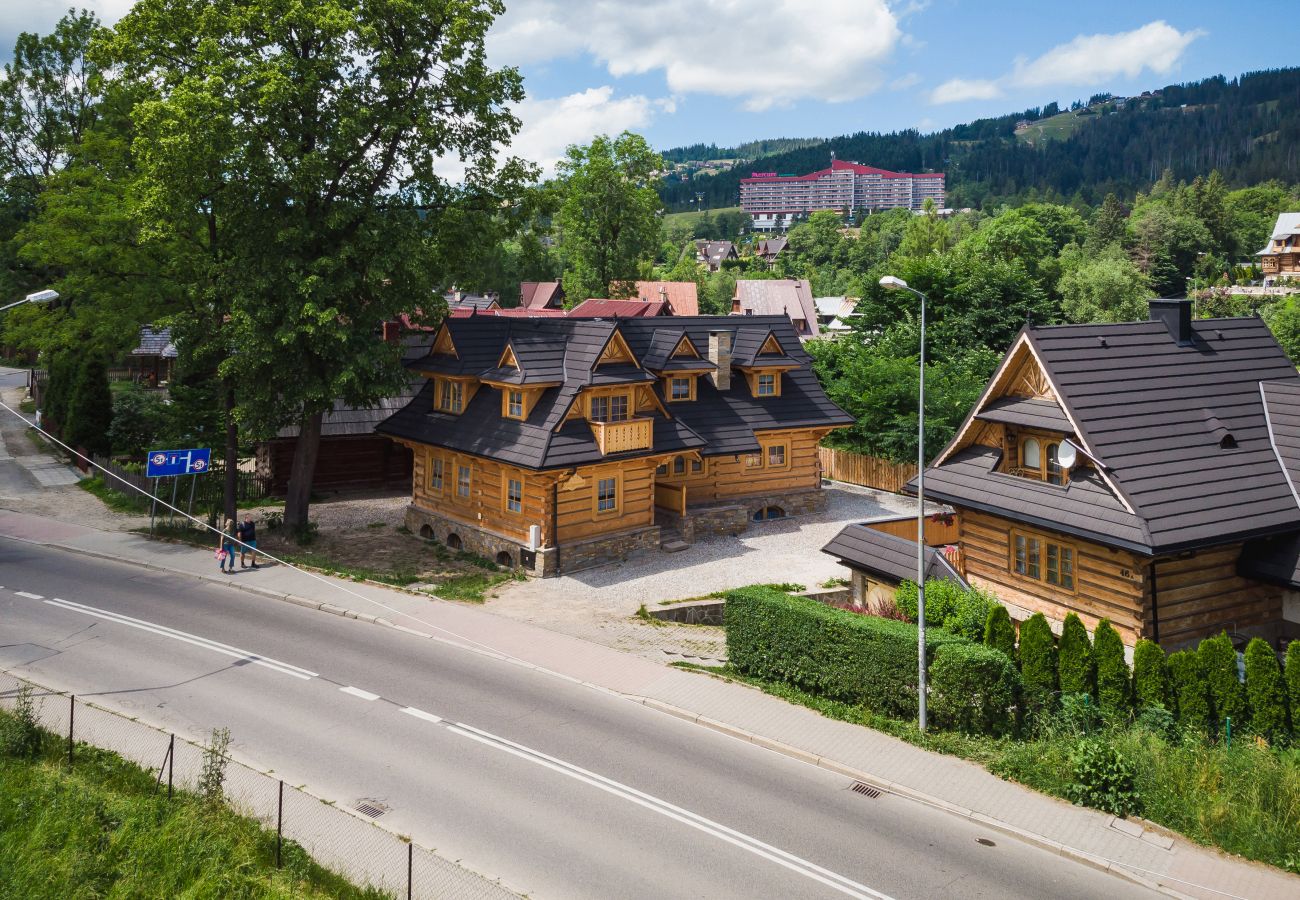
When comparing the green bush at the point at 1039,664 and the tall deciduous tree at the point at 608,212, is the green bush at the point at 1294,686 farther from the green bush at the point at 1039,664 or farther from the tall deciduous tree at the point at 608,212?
the tall deciduous tree at the point at 608,212

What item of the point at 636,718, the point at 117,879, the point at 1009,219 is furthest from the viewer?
the point at 1009,219

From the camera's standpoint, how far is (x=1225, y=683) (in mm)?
16062

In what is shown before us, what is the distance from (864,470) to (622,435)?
51.3ft

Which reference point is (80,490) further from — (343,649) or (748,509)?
(748,509)

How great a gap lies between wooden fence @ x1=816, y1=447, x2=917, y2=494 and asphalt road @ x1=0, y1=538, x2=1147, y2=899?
75.6ft

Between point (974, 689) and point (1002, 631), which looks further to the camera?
point (1002, 631)

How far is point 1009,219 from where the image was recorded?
324ft

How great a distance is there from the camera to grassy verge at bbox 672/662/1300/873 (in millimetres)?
13594

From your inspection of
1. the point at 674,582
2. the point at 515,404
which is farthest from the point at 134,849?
the point at 515,404

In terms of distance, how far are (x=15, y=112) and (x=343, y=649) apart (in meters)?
40.6

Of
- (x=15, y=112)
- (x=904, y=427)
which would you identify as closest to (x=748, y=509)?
(x=904, y=427)

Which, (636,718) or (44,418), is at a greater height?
(44,418)

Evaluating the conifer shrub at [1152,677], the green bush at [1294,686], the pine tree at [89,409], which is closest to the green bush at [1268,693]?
the green bush at [1294,686]

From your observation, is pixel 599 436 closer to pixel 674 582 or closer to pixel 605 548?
pixel 605 548
